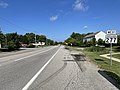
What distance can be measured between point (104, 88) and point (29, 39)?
5723 inches

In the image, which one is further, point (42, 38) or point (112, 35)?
point (42, 38)

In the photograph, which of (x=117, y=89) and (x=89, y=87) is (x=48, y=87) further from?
(x=117, y=89)

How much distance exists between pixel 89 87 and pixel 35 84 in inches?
85.7

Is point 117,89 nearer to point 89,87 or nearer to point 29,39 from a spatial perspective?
point 89,87

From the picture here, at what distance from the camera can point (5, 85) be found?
7.54m

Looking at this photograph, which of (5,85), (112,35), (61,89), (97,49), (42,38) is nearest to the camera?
(61,89)

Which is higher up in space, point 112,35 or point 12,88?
point 112,35

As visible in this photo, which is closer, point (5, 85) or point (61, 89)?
point (61, 89)

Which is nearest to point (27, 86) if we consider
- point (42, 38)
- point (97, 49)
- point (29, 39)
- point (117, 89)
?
point (117, 89)

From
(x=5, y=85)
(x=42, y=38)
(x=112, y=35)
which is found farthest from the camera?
(x=42, y=38)

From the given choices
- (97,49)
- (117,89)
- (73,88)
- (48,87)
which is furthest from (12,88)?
(97,49)

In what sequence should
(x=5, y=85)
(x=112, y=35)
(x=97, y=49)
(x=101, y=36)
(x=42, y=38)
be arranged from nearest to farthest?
1. (x=5, y=85)
2. (x=112, y=35)
3. (x=97, y=49)
4. (x=101, y=36)
5. (x=42, y=38)

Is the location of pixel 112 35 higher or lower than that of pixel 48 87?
higher

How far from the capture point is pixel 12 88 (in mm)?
6980
